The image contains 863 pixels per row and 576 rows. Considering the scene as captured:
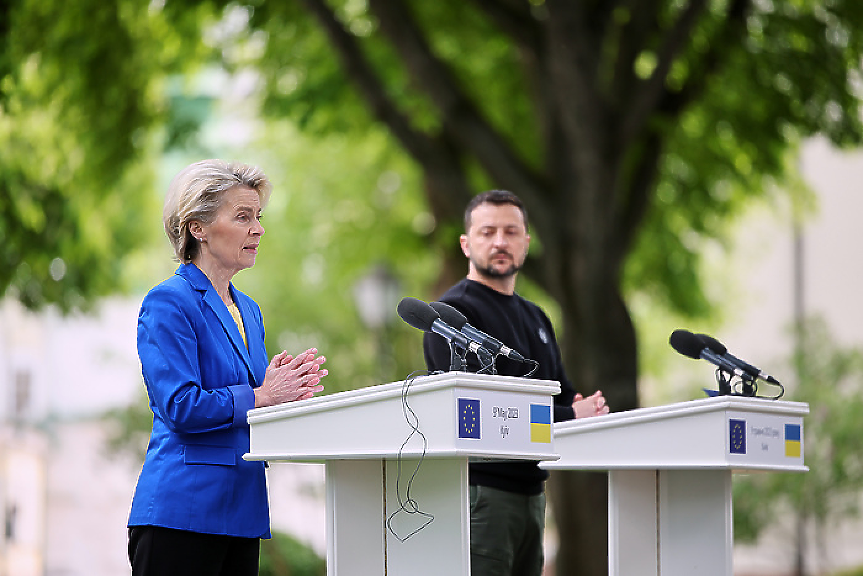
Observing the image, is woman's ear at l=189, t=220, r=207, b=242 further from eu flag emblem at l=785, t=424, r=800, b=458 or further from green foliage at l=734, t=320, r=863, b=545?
green foliage at l=734, t=320, r=863, b=545

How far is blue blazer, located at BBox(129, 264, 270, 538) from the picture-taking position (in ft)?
10.8

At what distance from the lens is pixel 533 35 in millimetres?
8820

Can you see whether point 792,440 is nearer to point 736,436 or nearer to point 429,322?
point 736,436

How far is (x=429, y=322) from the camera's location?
346 centimetres

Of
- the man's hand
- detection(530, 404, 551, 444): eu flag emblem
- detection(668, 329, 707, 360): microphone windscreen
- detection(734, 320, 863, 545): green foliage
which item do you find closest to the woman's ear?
detection(530, 404, 551, 444): eu flag emblem

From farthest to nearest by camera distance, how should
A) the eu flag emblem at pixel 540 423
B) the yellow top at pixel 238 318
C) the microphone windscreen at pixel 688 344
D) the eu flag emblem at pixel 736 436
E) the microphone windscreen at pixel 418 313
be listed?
the microphone windscreen at pixel 688 344 < the eu flag emblem at pixel 736 436 < the yellow top at pixel 238 318 < the microphone windscreen at pixel 418 313 < the eu flag emblem at pixel 540 423

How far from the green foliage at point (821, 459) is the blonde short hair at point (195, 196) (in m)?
9.44

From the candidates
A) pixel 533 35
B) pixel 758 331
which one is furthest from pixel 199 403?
pixel 758 331

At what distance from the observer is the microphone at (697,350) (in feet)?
14.6

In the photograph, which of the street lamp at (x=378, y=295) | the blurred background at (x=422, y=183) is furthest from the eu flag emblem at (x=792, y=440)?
the street lamp at (x=378, y=295)

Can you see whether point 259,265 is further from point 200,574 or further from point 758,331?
point 200,574

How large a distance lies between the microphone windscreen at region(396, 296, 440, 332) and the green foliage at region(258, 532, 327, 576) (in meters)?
9.74

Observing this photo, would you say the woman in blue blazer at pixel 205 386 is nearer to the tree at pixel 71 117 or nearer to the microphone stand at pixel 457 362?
the microphone stand at pixel 457 362

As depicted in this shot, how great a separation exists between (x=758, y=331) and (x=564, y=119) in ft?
46.1
